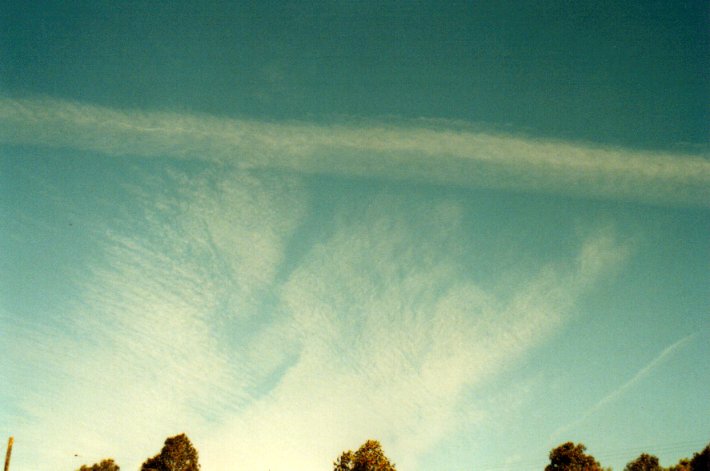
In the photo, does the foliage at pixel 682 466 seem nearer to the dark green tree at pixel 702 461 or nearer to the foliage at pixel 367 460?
the dark green tree at pixel 702 461

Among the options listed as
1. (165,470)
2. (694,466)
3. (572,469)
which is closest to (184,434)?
(165,470)

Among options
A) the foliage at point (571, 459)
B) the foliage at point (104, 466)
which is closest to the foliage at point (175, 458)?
the foliage at point (104, 466)

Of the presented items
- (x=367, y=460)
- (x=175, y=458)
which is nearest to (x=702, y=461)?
(x=367, y=460)

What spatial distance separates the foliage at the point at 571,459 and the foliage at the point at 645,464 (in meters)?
16.1

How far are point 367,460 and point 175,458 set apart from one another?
30474 millimetres

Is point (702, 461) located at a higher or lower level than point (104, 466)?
lower

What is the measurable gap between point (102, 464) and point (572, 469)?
8068 centimetres

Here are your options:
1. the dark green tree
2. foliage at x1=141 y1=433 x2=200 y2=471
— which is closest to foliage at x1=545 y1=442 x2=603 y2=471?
the dark green tree

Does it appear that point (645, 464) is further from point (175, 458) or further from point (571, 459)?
point (175, 458)

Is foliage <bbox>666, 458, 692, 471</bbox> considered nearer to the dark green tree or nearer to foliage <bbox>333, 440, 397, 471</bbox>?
the dark green tree

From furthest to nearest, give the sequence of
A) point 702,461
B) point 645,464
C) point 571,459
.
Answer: point 645,464
point 571,459
point 702,461

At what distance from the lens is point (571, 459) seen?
59344 mm

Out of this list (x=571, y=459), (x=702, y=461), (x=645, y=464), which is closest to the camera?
(x=702, y=461)

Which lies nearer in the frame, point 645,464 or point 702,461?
point 702,461
